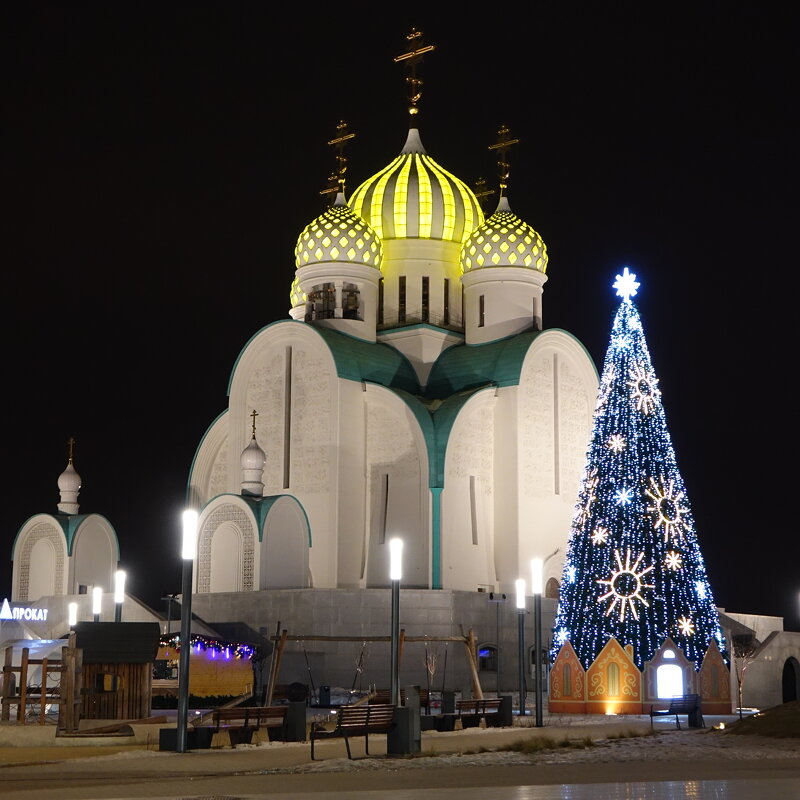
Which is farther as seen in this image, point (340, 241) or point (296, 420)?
point (340, 241)

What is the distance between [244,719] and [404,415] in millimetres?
16948

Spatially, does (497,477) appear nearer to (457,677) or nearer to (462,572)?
(462,572)

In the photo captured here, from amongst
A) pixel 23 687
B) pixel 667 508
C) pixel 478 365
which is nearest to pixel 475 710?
pixel 667 508

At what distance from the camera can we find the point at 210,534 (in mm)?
32719

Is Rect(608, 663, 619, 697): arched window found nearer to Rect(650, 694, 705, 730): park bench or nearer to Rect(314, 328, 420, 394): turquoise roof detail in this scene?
Rect(650, 694, 705, 730): park bench

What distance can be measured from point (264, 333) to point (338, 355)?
99.4 inches

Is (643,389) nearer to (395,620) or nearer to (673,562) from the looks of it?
(673,562)

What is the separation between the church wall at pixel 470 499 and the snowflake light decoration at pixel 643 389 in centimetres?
903

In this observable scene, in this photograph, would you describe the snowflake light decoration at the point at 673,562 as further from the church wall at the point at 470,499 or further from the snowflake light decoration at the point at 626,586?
the church wall at the point at 470,499

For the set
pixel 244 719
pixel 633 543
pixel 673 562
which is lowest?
pixel 244 719

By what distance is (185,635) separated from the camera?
50.0 ft

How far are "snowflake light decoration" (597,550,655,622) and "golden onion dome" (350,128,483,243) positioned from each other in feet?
52.9

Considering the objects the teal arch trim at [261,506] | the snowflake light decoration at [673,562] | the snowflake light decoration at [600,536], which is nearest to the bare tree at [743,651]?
the snowflake light decoration at [673,562]

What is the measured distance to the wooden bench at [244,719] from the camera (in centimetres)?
1656
